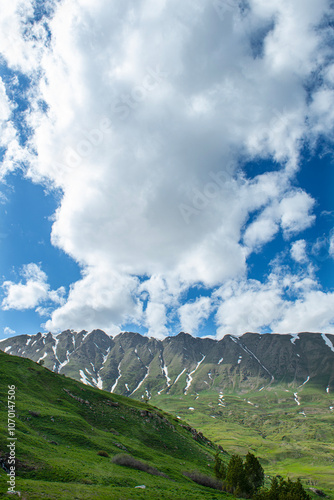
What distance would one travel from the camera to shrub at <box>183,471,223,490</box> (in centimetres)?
4900

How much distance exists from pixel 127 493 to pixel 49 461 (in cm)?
1165

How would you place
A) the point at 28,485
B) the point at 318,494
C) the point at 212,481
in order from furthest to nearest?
1. the point at 318,494
2. the point at 212,481
3. the point at 28,485

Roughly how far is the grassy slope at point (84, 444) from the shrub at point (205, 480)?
2.77 m

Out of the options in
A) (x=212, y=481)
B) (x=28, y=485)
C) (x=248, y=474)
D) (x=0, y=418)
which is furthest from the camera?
(x=212, y=481)

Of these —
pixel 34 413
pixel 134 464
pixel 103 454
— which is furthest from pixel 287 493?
pixel 34 413

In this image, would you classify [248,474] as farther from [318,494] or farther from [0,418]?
[318,494]

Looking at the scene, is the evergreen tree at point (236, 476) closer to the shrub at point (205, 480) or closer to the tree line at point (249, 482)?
the tree line at point (249, 482)

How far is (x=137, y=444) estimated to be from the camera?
202ft

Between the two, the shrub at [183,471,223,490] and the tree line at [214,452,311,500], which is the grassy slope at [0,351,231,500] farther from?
the tree line at [214,452,311,500]

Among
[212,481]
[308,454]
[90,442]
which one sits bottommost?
[308,454]

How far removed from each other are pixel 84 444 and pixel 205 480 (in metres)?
24.2

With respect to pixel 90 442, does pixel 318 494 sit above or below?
below

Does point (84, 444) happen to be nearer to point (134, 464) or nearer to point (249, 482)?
point (134, 464)

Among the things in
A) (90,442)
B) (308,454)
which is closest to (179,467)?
(90,442)
